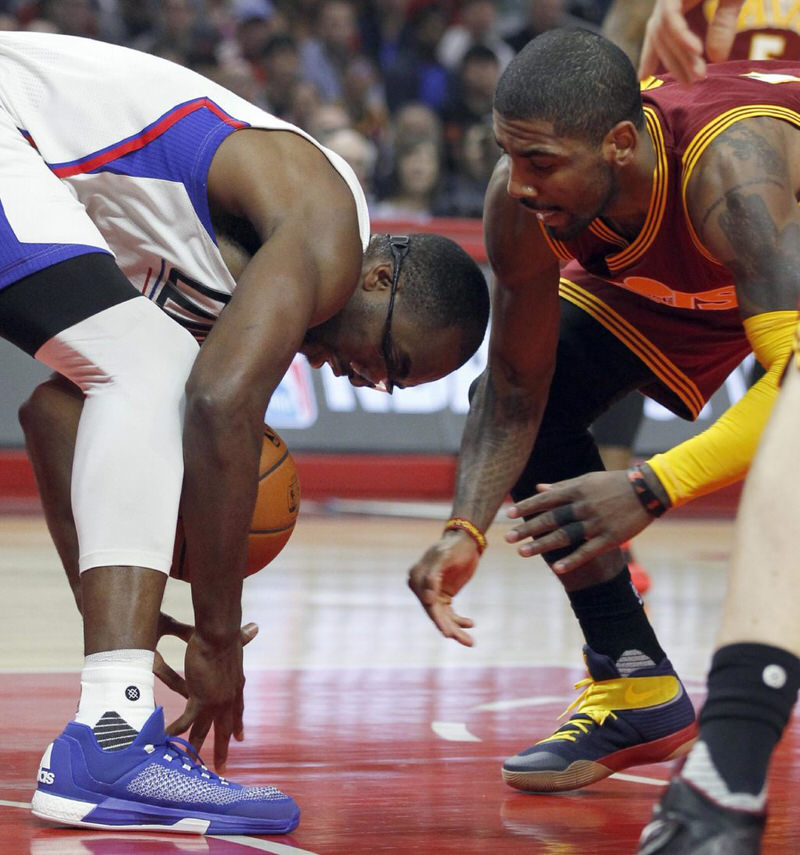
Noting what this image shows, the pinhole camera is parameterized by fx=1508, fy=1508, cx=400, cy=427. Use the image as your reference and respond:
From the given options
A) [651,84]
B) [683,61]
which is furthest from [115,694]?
[651,84]

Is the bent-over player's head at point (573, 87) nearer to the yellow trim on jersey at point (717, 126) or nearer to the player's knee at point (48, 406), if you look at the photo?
the yellow trim on jersey at point (717, 126)

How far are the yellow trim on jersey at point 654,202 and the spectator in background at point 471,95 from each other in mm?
7477

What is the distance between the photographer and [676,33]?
9.89 feet

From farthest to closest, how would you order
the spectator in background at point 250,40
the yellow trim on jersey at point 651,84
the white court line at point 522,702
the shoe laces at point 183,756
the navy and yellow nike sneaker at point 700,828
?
the spectator in background at point 250,40 → the white court line at point 522,702 → the yellow trim on jersey at point 651,84 → the shoe laces at point 183,756 → the navy and yellow nike sneaker at point 700,828

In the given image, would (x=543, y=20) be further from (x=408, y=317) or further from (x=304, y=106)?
(x=408, y=317)

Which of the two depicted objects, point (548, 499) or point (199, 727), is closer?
point (548, 499)

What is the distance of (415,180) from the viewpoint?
929cm

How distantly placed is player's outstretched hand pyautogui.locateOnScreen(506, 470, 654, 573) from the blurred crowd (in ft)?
19.5

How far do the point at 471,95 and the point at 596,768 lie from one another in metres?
8.12

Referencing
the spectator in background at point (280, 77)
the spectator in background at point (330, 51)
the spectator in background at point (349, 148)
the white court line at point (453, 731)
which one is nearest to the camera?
the white court line at point (453, 731)

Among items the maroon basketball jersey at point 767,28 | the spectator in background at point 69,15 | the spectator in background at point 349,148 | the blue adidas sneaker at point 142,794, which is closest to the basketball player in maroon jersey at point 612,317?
the blue adidas sneaker at point 142,794

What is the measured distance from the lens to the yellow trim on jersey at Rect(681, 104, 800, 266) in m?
2.88

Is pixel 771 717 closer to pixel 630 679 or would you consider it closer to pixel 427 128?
pixel 630 679

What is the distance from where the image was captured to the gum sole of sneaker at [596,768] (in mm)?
3084
